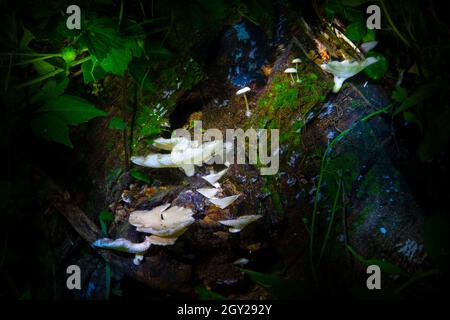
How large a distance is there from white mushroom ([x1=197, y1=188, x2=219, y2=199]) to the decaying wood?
0.55 meters

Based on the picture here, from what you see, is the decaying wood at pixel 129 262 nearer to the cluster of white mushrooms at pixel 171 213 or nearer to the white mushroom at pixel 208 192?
the cluster of white mushrooms at pixel 171 213

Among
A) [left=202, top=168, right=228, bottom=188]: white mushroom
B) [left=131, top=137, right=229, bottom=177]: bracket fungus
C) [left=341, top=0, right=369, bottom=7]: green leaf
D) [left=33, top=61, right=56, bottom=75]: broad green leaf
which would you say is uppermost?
[left=341, top=0, right=369, bottom=7]: green leaf

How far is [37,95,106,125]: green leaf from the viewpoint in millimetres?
2340

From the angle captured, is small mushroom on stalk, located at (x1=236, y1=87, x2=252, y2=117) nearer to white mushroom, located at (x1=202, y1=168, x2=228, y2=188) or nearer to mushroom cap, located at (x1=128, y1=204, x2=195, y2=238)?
white mushroom, located at (x1=202, y1=168, x2=228, y2=188)

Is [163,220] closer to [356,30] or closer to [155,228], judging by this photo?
[155,228]

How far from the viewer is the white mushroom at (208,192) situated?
7.55 ft

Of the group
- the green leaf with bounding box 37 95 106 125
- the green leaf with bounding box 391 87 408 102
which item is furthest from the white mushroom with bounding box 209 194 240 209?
the green leaf with bounding box 391 87 408 102

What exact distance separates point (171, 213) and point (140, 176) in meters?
0.58

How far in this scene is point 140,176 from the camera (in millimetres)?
2604

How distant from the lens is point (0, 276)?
2174 millimetres

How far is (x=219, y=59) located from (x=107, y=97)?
1.26 m

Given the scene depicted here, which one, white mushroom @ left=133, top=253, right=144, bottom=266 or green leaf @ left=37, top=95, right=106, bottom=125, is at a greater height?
green leaf @ left=37, top=95, right=106, bottom=125

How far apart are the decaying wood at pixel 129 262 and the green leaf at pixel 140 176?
507 millimetres

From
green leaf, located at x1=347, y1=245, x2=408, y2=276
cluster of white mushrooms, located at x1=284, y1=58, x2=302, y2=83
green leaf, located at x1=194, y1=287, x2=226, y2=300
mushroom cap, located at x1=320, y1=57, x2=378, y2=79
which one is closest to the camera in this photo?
green leaf, located at x1=347, y1=245, x2=408, y2=276
